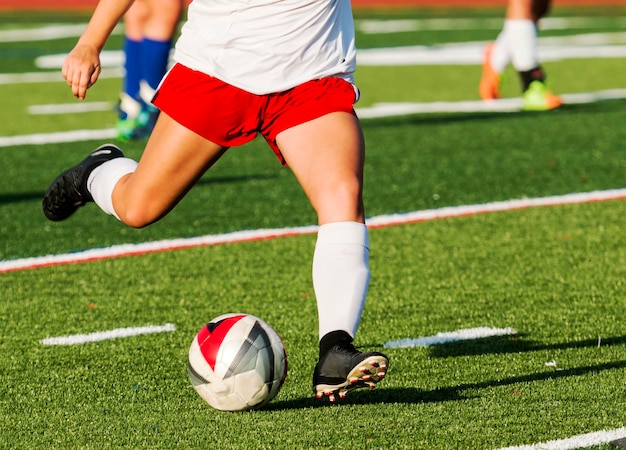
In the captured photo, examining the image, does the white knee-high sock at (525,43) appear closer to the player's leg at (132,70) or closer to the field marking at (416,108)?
the field marking at (416,108)

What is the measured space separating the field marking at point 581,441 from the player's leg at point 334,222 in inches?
22.2

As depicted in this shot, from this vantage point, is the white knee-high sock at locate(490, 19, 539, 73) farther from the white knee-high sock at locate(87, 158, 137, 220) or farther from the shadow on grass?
the shadow on grass

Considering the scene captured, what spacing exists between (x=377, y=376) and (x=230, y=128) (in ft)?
3.05

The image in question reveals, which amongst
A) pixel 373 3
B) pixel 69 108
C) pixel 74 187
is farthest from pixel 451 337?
pixel 373 3

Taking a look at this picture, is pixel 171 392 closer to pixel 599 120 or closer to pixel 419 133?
pixel 419 133

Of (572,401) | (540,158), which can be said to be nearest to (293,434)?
(572,401)

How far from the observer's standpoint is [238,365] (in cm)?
389

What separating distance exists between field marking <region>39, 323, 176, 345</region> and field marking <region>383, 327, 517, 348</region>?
879mm

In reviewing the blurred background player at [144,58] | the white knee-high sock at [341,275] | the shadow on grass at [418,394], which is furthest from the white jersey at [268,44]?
the blurred background player at [144,58]

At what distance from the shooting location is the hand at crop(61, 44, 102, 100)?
4.09m

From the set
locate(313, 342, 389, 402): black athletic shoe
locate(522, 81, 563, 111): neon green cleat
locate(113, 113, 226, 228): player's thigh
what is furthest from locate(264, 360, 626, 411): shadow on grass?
locate(522, 81, 563, 111): neon green cleat

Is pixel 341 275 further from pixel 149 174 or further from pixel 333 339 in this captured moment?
pixel 149 174

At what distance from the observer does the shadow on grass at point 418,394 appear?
401 centimetres

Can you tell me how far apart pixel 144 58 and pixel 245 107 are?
5.89 m
